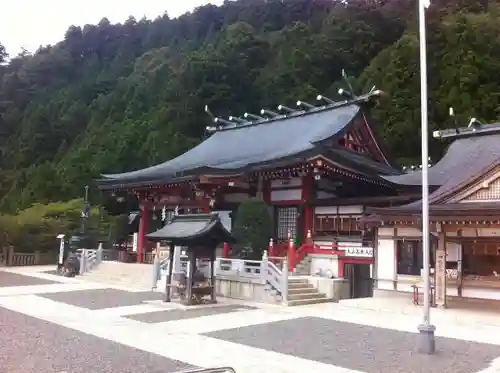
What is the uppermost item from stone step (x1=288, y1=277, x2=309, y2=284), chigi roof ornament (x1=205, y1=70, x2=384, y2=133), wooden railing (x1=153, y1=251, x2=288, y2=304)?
chigi roof ornament (x1=205, y1=70, x2=384, y2=133)

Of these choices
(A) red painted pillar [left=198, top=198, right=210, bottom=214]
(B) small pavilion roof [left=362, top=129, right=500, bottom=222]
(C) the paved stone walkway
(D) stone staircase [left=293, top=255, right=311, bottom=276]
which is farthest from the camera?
(A) red painted pillar [left=198, top=198, right=210, bottom=214]

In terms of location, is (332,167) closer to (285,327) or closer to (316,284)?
(316,284)

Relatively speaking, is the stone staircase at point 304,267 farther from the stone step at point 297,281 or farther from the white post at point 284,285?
the white post at point 284,285

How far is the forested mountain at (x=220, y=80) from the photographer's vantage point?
35438 millimetres

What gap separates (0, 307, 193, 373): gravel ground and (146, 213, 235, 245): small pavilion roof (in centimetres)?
449

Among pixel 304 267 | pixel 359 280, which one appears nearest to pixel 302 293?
pixel 304 267

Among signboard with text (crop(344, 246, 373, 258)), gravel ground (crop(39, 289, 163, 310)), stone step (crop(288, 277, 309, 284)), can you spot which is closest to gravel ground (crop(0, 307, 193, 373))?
gravel ground (crop(39, 289, 163, 310))

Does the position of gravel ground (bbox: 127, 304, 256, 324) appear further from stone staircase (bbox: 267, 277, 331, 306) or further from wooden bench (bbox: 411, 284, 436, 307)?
wooden bench (bbox: 411, 284, 436, 307)

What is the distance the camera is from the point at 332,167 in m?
18.8

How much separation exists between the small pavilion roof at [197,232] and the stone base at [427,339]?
276 inches

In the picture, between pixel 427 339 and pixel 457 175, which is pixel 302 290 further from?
pixel 427 339

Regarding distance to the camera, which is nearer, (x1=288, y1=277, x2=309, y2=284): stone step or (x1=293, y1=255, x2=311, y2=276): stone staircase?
(x1=288, y1=277, x2=309, y2=284): stone step

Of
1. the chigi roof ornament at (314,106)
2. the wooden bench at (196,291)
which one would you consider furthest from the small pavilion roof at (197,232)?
the chigi roof ornament at (314,106)

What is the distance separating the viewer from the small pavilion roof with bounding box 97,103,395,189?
19.5 metres
